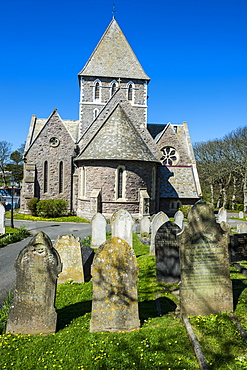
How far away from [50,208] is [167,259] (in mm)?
18347

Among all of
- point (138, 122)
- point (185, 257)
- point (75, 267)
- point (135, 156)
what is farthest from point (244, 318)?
point (138, 122)

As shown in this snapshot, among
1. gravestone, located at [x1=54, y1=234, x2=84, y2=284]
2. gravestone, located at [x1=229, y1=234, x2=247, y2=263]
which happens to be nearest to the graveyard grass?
gravestone, located at [x1=54, y1=234, x2=84, y2=284]

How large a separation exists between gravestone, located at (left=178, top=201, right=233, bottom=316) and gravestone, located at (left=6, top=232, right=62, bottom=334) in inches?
94.5

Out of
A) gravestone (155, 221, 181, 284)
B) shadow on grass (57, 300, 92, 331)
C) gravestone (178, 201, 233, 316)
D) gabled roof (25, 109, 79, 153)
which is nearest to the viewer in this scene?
gravestone (178, 201, 233, 316)

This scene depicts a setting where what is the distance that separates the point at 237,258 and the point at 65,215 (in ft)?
59.3

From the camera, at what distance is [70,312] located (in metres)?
6.34

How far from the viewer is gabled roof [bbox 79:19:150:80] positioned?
A: 31359 millimetres

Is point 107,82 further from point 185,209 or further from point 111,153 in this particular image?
point 185,209

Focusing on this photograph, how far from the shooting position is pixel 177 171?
30.1 meters

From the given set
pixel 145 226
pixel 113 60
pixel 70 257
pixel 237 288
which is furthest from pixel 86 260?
pixel 113 60

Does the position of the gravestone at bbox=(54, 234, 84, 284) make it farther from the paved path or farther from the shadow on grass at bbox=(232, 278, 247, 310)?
the shadow on grass at bbox=(232, 278, 247, 310)

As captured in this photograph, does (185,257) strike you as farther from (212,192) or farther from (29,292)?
(212,192)

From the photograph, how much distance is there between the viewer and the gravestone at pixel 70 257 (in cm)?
843

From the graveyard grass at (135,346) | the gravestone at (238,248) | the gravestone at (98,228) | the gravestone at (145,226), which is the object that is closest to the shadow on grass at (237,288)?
the graveyard grass at (135,346)
